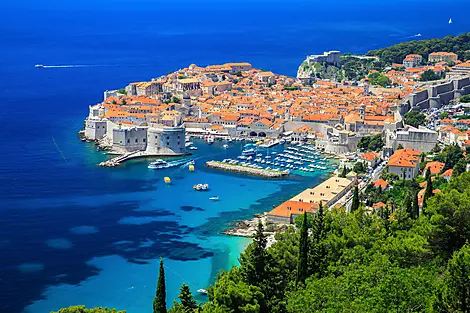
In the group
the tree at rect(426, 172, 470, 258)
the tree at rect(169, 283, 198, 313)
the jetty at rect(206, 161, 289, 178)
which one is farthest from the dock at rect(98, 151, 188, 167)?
the tree at rect(426, 172, 470, 258)

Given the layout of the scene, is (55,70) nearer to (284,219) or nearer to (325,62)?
(325,62)

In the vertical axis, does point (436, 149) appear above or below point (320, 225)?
above

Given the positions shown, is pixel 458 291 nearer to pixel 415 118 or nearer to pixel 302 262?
pixel 302 262

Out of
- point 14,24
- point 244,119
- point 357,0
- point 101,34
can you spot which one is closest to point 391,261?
point 244,119

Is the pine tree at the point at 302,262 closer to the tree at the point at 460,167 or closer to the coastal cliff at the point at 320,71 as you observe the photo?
the tree at the point at 460,167

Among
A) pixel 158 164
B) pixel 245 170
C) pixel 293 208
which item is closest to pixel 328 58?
pixel 158 164

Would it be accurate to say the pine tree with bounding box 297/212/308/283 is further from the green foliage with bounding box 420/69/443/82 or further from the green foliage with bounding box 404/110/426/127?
the green foliage with bounding box 420/69/443/82
